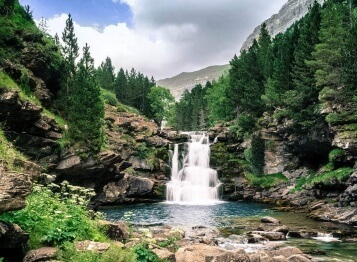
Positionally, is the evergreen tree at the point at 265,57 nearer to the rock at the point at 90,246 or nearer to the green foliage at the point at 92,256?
the rock at the point at 90,246

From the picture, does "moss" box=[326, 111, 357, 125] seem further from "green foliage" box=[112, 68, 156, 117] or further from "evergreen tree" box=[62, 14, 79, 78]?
"green foliage" box=[112, 68, 156, 117]

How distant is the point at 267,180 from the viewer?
180ft

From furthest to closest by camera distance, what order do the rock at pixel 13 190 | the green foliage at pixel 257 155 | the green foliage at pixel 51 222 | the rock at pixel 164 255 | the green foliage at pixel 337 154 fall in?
the green foliage at pixel 257 155 → the green foliage at pixel 337 154 → the rock at pixel 164 255 → the green foliage at pixel 51 222 → the rock at pixel 13 190

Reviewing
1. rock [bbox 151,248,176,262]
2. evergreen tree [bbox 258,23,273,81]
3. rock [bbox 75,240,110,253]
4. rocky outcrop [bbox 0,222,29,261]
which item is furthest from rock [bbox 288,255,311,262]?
evergreen tree [bbox 258,23,273,81]

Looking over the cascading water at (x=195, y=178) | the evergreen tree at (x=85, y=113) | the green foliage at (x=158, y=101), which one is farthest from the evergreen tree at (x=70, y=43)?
the green foliage at (x=158, y=101)

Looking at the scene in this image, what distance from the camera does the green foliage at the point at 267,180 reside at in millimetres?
53794

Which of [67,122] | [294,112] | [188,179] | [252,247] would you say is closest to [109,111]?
[188,179]

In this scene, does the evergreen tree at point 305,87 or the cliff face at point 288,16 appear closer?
the evergreen tree at point 305,87

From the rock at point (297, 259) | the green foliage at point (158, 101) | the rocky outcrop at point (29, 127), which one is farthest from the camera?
the green foliage at point (158, 101)

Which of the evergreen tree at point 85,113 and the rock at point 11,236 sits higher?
the evergreen tree at point 85,113

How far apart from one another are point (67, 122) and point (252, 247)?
27.5 m

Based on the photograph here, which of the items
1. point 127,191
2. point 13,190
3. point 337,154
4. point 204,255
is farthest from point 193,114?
point 13,190

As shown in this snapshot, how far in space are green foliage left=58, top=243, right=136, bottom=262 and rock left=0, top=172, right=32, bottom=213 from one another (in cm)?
176

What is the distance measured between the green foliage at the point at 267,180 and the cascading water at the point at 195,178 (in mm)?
5981
